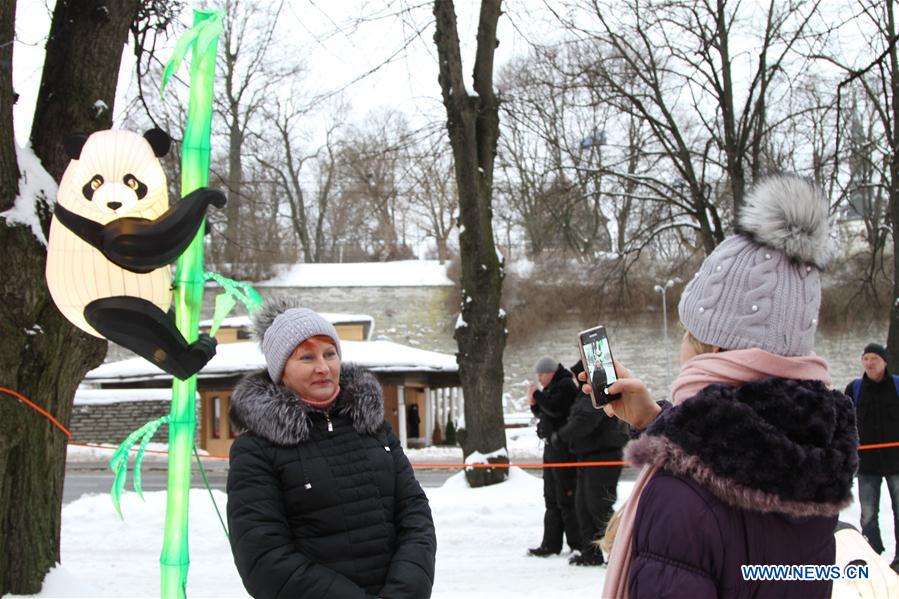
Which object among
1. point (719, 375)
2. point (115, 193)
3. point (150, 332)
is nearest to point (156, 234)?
point (115, 193)

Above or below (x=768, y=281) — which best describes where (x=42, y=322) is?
below

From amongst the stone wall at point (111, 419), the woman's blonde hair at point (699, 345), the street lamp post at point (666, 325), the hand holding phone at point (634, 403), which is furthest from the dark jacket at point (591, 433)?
→ the street lamp post at point (666, 325)

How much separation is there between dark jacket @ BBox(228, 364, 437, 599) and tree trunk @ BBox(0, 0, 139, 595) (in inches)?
130

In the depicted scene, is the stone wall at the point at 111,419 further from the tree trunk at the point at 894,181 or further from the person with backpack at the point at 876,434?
the person with backpack at the point at 876,434

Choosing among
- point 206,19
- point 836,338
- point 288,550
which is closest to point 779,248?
point 288,550

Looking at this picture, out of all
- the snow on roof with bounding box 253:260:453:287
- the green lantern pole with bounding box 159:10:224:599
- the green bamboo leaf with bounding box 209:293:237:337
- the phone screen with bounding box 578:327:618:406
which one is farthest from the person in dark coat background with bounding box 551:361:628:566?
the snow on roof with bounding box 253:260:453:287

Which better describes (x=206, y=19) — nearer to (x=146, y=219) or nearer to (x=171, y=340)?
(x=146, y=219)

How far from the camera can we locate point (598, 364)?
8.37ft

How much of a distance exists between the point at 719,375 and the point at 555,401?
6.16 metres

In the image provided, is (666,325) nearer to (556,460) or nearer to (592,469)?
(556,460)

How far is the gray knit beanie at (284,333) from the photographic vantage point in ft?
11.1

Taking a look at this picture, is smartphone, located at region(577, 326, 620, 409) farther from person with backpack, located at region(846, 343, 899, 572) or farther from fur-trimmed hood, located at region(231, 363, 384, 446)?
person with backpack, located at region(846, 343, 899, 572)

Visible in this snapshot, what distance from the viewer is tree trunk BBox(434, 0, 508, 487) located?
12.3 metres

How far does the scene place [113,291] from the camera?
13.7 feet
